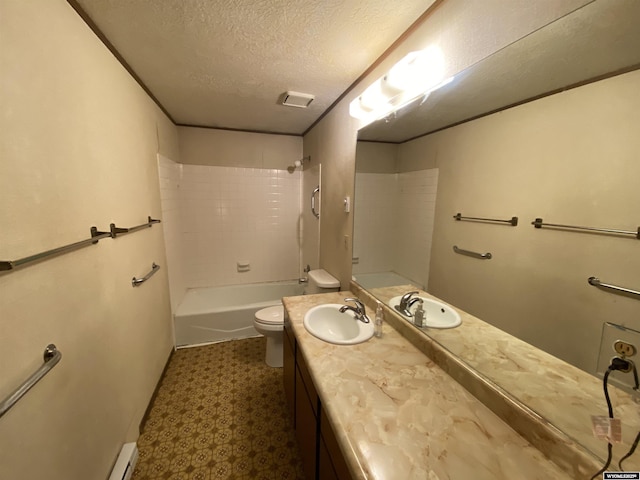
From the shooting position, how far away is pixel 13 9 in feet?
2.50

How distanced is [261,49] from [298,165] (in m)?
1.83

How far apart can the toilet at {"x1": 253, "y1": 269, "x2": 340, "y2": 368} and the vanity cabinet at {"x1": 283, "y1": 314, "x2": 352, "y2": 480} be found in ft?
2.04

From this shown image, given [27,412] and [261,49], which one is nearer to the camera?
[27,412]

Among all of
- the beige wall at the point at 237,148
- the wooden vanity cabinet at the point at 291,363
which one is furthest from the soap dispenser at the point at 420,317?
the beige wall at the point at 237,148

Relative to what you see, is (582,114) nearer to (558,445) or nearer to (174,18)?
(558,445)

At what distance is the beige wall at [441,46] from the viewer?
79cm

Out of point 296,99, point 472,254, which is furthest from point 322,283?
point 296,99

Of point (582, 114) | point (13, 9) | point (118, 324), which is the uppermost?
point (13, 9)

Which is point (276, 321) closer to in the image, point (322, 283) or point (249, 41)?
point (322, 283)

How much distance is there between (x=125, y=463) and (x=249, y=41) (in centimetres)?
234

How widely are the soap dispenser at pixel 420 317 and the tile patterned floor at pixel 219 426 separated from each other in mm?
1098

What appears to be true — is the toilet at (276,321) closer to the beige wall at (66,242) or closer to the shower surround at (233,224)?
the beige wall at (66,242)

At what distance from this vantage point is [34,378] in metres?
0.73

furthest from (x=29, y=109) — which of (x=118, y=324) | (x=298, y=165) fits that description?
(x=298, y=165)
